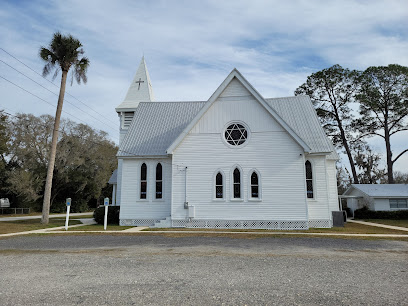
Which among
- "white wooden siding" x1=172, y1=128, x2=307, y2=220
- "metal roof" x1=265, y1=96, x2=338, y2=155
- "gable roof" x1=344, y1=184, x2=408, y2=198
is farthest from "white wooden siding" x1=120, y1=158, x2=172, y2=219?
"gable roof" x1=344, y1=184, x2=408, y2=198

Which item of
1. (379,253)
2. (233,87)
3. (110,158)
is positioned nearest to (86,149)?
(110,158)

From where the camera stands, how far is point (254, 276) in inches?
277

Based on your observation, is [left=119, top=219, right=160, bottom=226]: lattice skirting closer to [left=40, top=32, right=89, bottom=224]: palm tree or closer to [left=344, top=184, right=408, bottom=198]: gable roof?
[left=40, top=32, right=89, bottom=224]: palm tree

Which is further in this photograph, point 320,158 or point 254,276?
point 320,158

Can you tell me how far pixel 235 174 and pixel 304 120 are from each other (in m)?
7.39

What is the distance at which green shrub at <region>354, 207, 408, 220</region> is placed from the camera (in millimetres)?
31895

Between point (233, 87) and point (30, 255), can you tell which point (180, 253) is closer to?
point (30, 255)

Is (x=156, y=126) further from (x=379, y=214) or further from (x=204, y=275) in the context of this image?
(x=379, y=214)

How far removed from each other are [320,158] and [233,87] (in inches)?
304

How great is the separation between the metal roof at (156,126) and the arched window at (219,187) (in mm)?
4579

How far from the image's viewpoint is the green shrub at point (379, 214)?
3190 centimetres

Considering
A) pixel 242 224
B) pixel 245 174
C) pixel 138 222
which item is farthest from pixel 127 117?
pixel 242 224

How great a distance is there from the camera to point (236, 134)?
1998 cm

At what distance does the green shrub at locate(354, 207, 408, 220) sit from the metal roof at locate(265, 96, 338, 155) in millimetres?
17084
